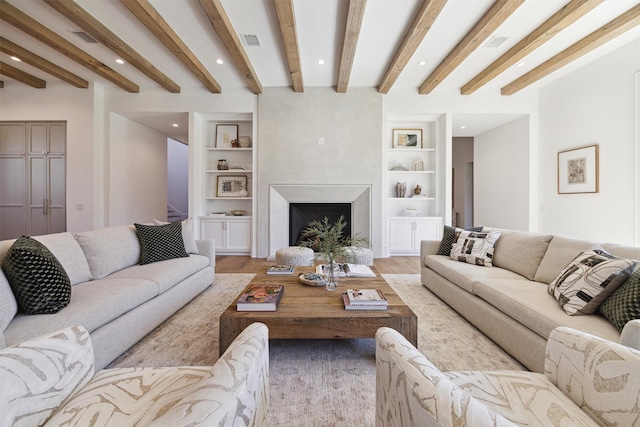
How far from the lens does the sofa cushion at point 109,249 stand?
213 cm

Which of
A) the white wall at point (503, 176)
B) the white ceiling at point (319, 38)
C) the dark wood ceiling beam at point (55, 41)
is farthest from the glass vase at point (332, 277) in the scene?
the white wall at point (503, 176)

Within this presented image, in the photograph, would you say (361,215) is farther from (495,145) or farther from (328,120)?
(495,145)

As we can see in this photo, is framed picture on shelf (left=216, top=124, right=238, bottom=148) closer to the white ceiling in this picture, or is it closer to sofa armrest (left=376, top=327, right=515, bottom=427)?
the white ceiling

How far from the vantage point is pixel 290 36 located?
3.06 meters

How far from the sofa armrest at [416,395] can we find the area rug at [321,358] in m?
0.43

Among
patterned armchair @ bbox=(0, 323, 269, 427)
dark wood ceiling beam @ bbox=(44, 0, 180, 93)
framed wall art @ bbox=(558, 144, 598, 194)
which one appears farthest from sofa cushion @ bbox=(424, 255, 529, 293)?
dark wood ceiling beam @ bbox=(44, 0, 180, 93)

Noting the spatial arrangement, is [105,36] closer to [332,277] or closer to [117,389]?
[332,277]

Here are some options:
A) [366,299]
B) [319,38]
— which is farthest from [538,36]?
[366,299]

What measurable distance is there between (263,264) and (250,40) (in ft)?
10.4

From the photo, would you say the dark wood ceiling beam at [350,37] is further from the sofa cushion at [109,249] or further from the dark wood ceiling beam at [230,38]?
the sofa cushion at [109,249]

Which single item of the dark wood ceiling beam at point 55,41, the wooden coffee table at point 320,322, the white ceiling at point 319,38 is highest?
the white ceiling at point 319,38

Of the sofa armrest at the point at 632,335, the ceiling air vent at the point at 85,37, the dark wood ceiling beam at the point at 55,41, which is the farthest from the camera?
the ceiling air vent at the point at 85,37

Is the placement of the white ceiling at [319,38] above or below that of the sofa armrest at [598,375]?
above

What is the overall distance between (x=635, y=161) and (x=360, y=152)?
11.5 feet
